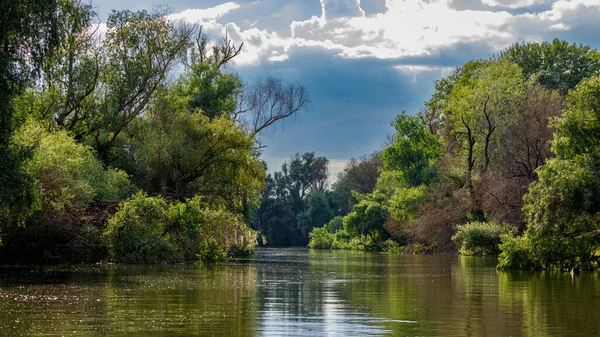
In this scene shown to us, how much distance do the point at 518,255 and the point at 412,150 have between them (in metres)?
49.0

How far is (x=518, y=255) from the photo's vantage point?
3825cm

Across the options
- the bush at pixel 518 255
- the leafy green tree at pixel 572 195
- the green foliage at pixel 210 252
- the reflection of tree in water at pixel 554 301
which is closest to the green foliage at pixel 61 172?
the green foliage at pixel 210 252

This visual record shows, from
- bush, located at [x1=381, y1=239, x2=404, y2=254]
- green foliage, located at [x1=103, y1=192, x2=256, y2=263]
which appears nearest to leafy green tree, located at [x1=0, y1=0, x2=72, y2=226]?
green foliage, located at [x1=103, y1=192, x2=256, y2=263]

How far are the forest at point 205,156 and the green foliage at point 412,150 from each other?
0.17 metres

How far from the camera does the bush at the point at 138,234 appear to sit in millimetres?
41500

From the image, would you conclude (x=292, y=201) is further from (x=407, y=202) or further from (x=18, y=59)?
(x=18, y=59)

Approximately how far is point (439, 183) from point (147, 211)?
1595 inches

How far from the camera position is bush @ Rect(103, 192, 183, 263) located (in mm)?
41500

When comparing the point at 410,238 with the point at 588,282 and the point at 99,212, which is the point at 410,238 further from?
the point at 588,282

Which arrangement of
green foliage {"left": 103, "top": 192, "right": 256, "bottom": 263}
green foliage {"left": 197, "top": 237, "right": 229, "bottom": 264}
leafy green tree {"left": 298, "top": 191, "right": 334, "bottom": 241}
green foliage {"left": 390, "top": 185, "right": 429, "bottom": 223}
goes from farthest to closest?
leafy green tree {"left": 298, "top": 191, "right": 334, "bottom": 241} < green foliage {"left": 390, "top": 185, "right": 429, "bottom": 223} < green foliage {"left": 197, "top": 237, "right": 229, "bottom": 264} < green foliage {"left": 103, "top": 192, "right": 256, "bottom": 263}

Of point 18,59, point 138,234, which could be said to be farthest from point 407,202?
point 18,59

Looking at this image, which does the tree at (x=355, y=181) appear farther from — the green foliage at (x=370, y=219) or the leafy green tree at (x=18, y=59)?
the leafy green tree at (x=18, y=59)

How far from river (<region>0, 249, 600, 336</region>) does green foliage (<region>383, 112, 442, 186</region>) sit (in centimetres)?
5252

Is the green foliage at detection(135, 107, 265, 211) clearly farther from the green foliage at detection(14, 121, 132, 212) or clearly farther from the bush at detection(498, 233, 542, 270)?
the bush at detection(498, 233, 542, 270)
